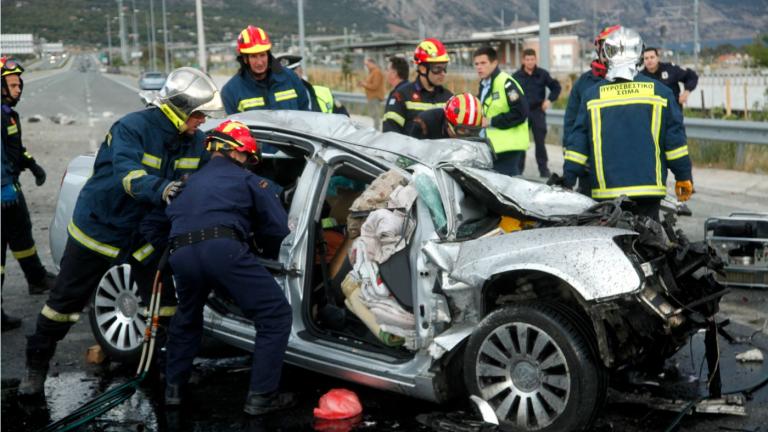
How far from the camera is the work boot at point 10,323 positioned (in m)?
7.09

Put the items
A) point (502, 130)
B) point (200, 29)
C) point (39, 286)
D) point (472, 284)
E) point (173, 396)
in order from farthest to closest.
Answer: point (200, 29) < point (502, 130) < point (39, 286) < point (173, 396) < point (472, 284)

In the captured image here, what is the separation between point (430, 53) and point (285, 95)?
1224 mm

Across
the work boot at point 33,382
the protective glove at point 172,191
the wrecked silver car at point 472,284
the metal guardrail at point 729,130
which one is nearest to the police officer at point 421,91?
the wrecked silver car at point 472,284

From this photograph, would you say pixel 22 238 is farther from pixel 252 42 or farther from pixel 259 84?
pixel 252 42

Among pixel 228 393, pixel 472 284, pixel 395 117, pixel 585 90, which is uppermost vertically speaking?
pixel 585 90

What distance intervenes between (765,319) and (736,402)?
199cm

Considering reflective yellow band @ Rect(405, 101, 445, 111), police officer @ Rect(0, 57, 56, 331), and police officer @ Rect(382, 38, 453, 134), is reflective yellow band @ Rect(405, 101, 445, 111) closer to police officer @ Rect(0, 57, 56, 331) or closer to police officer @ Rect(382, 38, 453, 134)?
police officer @ Rect(382, 38, 453, 134)

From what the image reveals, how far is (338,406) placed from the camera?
16.7ft

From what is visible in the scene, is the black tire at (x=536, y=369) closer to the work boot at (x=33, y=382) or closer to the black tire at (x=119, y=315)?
the black tire at (x=119, y=315)

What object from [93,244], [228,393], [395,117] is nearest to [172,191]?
[93,244]

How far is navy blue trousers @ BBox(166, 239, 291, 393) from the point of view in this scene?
5023mm

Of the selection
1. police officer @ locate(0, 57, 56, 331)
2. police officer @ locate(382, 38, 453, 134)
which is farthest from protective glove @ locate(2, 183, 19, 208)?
police officer @ locate(382, 38, 453, 134)

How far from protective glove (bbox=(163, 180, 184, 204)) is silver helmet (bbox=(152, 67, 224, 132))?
57cm

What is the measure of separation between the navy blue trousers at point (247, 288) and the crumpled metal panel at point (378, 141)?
34.5 inches
